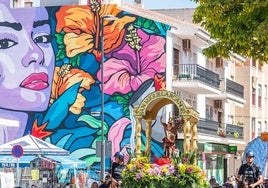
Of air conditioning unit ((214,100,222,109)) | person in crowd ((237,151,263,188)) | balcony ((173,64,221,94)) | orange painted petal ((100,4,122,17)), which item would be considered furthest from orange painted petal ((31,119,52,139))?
person in crowd ((237,151,263,188))

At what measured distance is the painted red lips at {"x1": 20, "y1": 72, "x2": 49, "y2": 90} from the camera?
47125mm

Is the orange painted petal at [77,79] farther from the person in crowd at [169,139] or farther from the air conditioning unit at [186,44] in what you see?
the person in crowd at [169,139]

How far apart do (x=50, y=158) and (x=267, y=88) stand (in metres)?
39.7

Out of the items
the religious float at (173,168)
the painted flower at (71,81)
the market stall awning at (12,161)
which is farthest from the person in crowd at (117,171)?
the painted flower at (71,81)

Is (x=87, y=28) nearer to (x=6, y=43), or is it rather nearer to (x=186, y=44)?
(x=6, y=43)

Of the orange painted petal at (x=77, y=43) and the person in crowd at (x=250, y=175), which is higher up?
the orange painted petal at (x=77, y=43)

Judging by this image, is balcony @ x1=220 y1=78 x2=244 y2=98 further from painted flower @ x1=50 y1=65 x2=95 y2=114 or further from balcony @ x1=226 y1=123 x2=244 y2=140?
painted flower @ x1=50 y1=65 x2=95 y2=114

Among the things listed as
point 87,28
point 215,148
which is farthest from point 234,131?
point 87,28

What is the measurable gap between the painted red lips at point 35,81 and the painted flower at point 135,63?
130 inches

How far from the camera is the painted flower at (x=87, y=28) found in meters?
46.4

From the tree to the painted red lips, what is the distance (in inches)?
1094

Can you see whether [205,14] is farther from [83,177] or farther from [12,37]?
[12,37]

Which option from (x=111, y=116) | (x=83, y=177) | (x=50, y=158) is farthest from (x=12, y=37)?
(x=50, y=158)

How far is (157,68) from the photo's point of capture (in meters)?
46.4
